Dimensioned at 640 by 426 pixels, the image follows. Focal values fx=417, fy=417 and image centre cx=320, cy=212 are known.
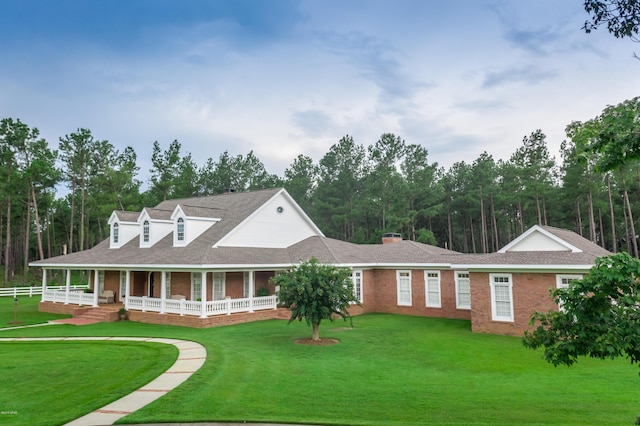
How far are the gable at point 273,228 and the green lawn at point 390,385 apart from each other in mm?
9524

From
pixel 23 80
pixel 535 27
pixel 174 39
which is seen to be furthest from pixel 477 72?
pixel 23 80

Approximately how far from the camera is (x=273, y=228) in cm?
2703

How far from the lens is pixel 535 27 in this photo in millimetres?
10078

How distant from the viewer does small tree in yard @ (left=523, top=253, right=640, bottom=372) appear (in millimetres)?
5086

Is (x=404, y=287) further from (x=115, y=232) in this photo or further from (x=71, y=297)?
(x=71, y=297)

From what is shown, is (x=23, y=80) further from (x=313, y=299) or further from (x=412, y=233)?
(x=412, y=233)

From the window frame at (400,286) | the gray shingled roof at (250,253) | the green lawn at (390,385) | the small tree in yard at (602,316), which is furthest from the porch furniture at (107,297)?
the small tree in yard at (602,316)

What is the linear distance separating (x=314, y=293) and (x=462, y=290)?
10420 millimetres

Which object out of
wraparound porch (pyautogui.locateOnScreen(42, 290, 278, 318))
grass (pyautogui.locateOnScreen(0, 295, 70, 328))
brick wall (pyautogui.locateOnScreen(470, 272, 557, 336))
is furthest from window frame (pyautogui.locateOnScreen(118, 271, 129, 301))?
brick wall (pyautogui.locateOnScreen(470, 272, 557, 336))

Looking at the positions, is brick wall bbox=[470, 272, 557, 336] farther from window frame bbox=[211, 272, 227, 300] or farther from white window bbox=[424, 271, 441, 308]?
window frame bbox=[211, 272, 227, 300]

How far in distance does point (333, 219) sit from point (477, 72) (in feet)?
130

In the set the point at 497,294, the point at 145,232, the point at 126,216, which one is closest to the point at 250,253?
the point at 145,232

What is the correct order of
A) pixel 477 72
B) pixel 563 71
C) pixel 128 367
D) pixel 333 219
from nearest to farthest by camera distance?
1. pixel 128 367
2. pixel 563 71
3. pixel 477 72
4. pixel 333 219

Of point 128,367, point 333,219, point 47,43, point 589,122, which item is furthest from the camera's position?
point 333,219
